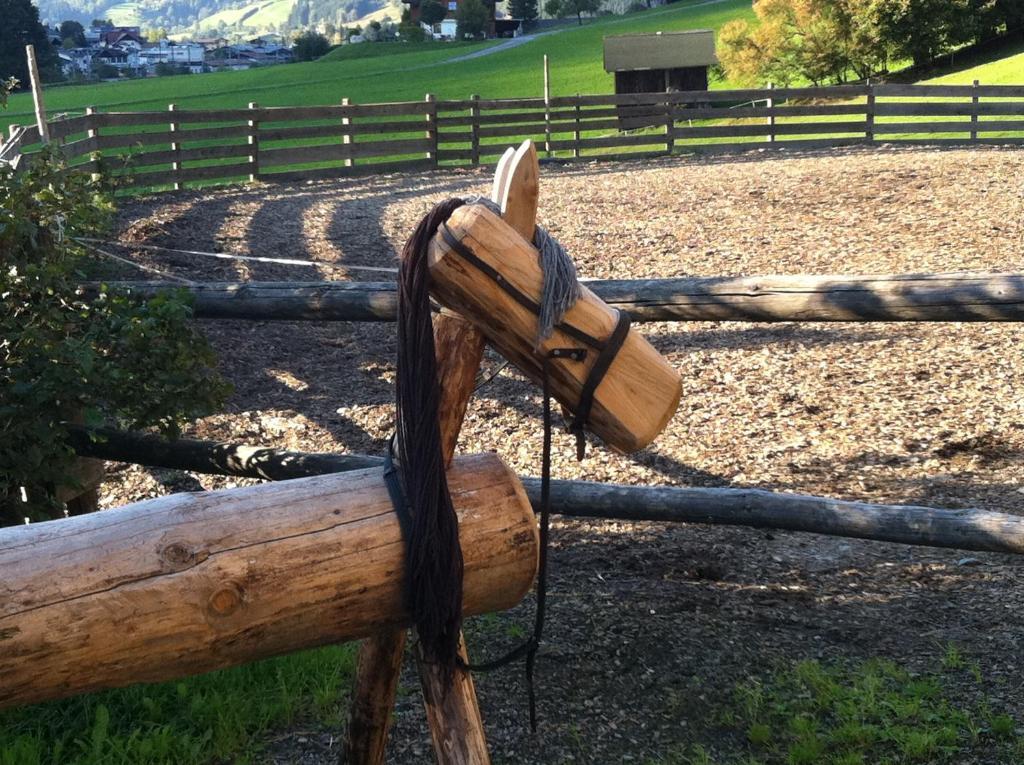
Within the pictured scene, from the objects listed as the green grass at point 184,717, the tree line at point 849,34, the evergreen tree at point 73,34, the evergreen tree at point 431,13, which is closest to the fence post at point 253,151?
the green grass at point 184,717

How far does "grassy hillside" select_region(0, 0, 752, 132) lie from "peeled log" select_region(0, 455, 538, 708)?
36.3 m

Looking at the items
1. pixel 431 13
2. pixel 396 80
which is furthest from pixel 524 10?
pixel 396 80

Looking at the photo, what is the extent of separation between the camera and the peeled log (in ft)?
5.49

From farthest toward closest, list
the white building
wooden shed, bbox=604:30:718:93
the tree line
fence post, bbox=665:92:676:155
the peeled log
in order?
the white building < wooden shed, bbox=604:30:718:93 < the tree line < fence post, bbox=665:92:676:155 < the peeled log

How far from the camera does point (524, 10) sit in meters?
105

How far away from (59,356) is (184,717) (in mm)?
1270

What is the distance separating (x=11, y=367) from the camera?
143 inches

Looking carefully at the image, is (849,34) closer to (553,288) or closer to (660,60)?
(660,60)

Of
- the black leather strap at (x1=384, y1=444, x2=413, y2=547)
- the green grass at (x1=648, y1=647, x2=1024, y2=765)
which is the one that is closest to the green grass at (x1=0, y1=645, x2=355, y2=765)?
the green grass at (x1=648, y1=647, x2=1024, y2=765)

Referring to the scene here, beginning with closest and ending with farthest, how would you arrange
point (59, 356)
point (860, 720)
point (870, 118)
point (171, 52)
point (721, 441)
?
point (860, 720)
point (59, 356)
point (721, 441)
point (870, 118)
point (171, 52)

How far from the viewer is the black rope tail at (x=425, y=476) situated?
190cm

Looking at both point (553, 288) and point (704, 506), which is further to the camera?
point (704, 506)

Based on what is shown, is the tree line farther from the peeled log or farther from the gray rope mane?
the peeled log

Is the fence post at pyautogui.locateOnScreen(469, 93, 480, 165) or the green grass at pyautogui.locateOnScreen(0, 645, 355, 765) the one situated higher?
the fence post at pyautogui.locateOnScreen(469, 93, 480, 165)
